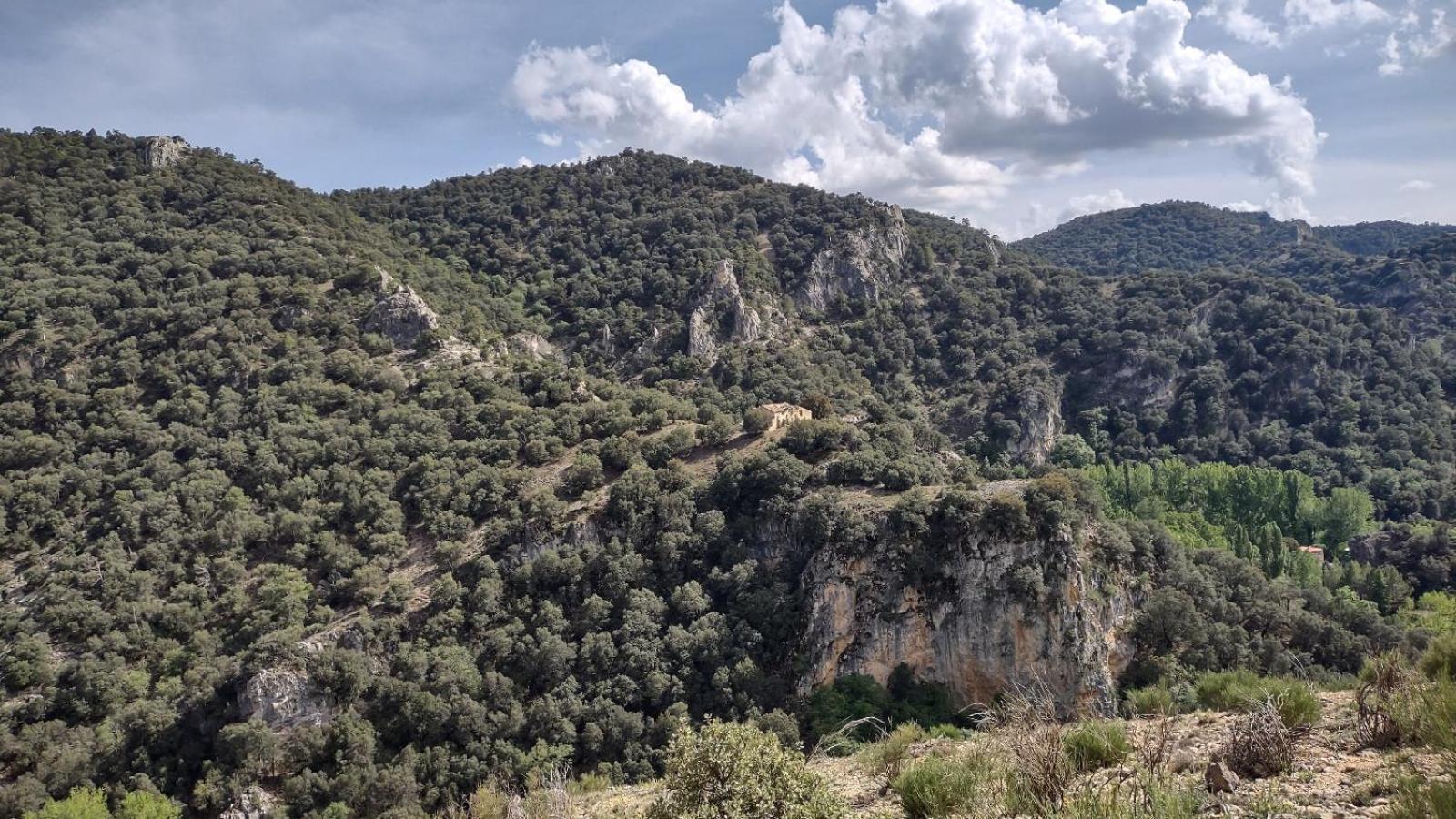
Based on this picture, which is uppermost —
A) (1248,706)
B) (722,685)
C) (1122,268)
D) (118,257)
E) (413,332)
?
(1122,268)

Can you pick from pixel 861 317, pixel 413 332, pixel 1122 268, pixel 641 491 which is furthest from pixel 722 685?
pixel 1122 268

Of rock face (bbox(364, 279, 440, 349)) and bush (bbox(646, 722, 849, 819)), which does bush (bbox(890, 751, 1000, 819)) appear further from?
rock face (bbox(364, 279, 440, 349))

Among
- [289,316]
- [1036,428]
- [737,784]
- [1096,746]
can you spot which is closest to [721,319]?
[1036,428]

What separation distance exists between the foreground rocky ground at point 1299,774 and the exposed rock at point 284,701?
26.8 m

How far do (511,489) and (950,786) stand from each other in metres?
35.6

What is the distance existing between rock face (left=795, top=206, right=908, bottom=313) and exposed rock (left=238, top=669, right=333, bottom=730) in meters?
67.1

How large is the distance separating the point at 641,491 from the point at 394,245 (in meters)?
54.9

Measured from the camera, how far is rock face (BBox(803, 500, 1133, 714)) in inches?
1246

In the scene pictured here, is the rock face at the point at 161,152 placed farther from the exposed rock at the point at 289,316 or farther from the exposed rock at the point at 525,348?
the exposed rock at the point at 525,348

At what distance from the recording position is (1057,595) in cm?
3203

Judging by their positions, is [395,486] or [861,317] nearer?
[395,486]

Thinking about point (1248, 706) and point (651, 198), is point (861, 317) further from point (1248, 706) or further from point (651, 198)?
point (1248, 706)

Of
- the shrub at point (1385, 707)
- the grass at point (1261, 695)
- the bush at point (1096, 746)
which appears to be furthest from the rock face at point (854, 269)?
the shrub at point (1385, 707)

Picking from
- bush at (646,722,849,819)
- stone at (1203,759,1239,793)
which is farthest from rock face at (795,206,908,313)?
stone at (1203,759,1239,793)
